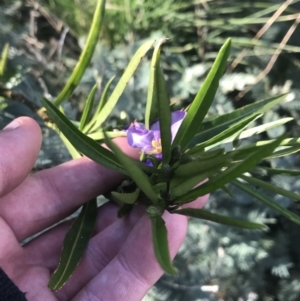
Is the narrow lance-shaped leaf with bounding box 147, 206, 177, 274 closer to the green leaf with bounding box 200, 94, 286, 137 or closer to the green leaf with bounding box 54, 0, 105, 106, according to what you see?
the green leaf with bounding box 200, 94, 286, 137

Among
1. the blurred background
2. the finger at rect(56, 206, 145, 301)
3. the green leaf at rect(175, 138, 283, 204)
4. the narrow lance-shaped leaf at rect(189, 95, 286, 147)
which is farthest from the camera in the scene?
the blurred background

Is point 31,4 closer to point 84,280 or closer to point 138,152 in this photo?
point 138,152

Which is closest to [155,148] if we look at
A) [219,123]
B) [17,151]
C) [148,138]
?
[148,138]

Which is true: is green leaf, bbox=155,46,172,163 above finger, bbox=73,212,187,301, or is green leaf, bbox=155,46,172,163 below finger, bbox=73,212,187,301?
above

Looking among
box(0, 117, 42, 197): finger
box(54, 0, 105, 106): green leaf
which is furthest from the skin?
box(54, 0, 105, 106): green leaf

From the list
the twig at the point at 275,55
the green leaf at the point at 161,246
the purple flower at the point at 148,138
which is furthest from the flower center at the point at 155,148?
the twig at the point at 275,55

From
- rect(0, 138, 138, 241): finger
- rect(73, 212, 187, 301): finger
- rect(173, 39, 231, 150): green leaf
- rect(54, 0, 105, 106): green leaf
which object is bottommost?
rect(73, 212, 187, 301): finger
